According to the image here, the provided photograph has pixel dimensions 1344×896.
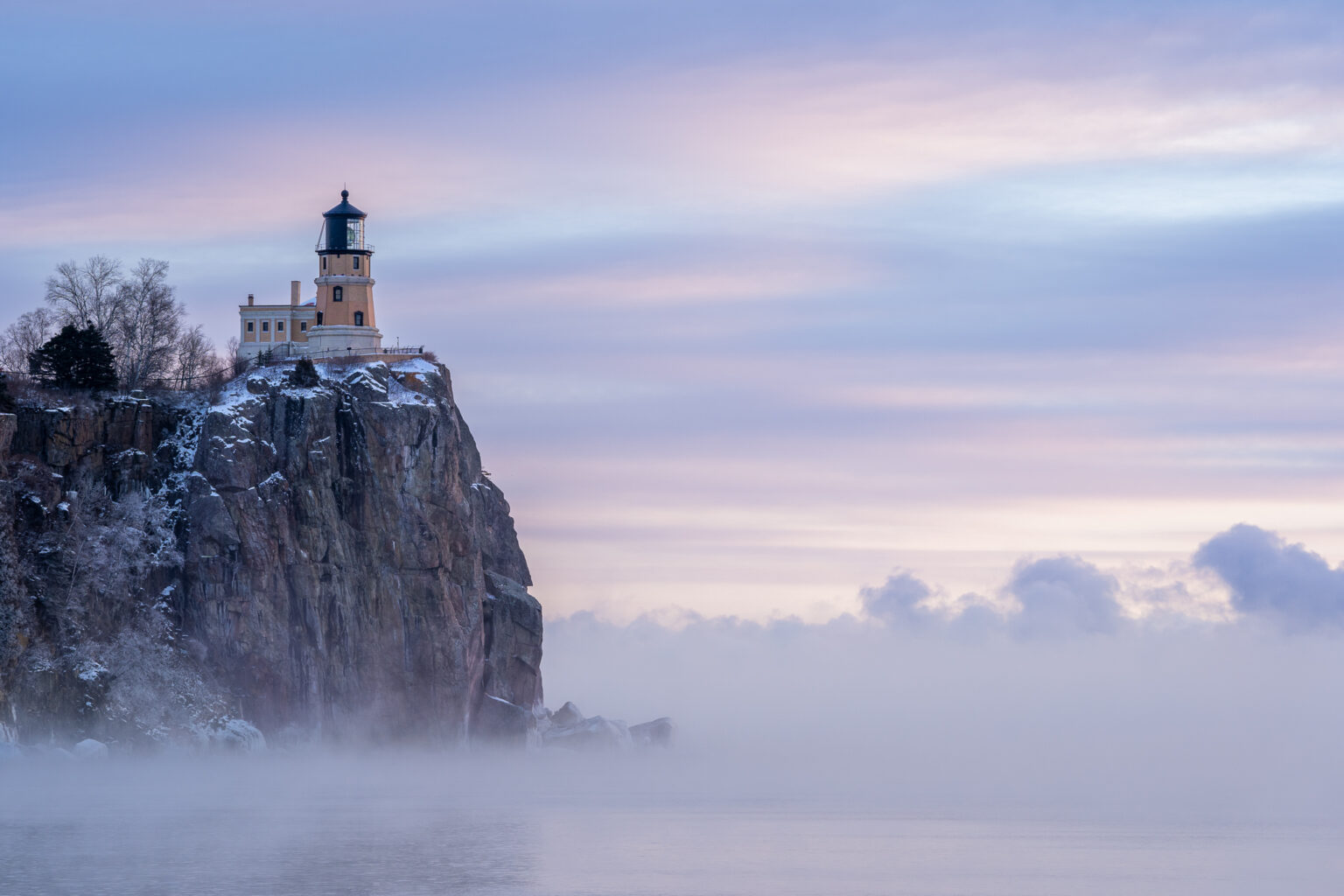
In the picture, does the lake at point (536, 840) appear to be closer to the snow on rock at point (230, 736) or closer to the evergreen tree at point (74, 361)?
the snow on rock at point (230, 736)

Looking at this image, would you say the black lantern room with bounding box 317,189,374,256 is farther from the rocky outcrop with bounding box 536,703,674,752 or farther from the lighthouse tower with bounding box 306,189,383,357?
the rocky outcrop with bounding box 536,703,674,752

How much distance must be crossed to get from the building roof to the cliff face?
51.3 ft

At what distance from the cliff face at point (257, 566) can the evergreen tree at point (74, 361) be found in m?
2.81

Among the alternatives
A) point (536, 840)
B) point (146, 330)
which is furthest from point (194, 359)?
point (536, 840)

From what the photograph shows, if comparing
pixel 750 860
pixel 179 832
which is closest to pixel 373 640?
pixel 179 832

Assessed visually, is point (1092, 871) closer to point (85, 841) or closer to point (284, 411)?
point (85, 841)

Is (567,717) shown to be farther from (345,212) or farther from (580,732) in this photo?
(345,212)

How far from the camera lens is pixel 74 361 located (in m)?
133

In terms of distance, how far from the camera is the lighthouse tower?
147250 millimetres

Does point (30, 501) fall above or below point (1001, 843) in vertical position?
above

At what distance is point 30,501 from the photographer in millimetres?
124312

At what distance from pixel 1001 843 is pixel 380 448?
63.7m

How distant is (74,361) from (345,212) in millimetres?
27096

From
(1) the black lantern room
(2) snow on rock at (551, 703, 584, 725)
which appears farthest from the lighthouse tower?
(2) snow on rock at (551, 703, 584, 725)
